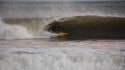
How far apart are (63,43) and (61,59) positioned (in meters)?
0.78

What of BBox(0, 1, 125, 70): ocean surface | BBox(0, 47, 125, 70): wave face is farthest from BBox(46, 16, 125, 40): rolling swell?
BBox(0, 47, 125, 70): wave face

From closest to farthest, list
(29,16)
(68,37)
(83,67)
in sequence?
1. (83,67)
2. (68,37)
3. (29,16)

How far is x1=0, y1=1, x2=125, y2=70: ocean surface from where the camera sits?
4.87 meters

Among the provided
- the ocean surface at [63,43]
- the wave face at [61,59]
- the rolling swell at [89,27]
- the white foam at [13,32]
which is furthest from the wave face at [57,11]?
the wave face at [61,59]

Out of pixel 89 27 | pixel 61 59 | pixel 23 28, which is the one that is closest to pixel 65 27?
pixel 89 27

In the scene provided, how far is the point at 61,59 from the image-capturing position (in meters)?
4.95

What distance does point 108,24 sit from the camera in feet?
23.9

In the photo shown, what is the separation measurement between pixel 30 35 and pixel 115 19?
9.03 ft

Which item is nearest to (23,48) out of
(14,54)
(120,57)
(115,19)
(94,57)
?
(14,54)

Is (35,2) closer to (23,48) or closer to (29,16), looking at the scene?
(29,16)

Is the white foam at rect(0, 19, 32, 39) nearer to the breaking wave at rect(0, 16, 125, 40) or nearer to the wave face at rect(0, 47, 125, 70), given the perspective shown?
the breaking wave at rect(0, 16, 125, 40)

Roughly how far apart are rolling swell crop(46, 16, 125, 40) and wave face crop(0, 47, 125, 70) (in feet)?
3.42

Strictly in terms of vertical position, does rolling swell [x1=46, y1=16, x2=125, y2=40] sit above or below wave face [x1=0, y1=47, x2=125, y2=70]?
above

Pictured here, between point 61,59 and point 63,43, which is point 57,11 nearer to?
point 63,43
